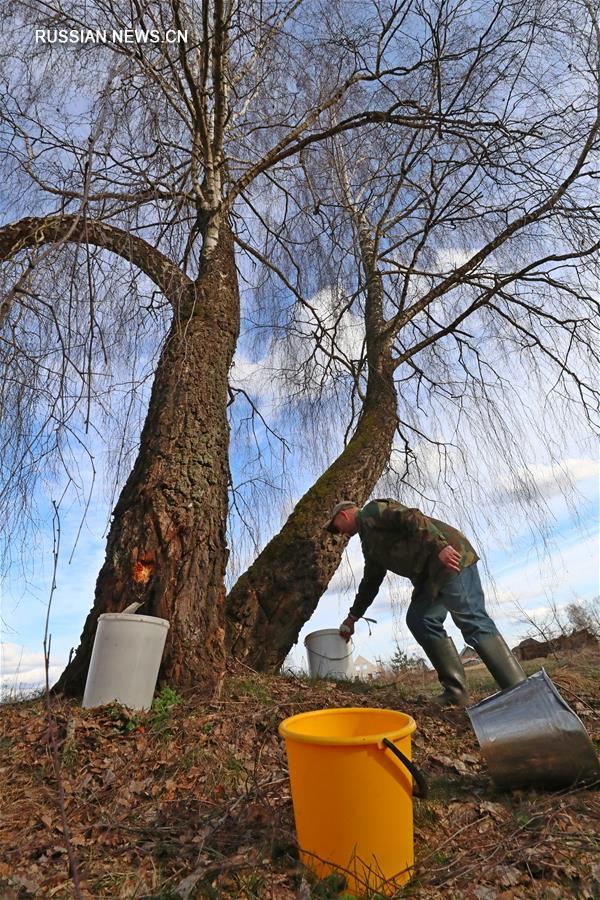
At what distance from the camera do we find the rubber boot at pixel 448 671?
12.4 feet

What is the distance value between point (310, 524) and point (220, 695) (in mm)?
1514

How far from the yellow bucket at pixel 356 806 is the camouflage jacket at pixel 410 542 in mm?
2018

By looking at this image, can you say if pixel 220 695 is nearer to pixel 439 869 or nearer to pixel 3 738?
pixel 3 738

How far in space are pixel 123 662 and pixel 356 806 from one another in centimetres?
151

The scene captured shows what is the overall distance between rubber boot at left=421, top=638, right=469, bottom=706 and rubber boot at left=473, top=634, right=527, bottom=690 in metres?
0.25

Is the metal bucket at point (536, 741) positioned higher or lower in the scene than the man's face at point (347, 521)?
lower

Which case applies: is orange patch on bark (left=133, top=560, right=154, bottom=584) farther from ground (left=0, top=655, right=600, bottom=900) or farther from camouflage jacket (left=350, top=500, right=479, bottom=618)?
camouflage jacket (left=350, top=500, right=479, bottom=618)

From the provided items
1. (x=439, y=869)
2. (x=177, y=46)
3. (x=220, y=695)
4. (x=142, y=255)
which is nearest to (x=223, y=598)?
(x=220, y=695)

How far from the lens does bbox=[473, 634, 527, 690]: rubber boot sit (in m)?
3.64

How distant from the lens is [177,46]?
12.5 ft

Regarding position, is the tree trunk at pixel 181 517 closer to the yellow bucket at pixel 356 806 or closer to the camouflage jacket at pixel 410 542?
the camouflage jacket at pixel 410 542

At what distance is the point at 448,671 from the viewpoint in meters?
3.87

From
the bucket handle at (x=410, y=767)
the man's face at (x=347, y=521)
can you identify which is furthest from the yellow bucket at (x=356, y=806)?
the man's face at (x=347, y=521)

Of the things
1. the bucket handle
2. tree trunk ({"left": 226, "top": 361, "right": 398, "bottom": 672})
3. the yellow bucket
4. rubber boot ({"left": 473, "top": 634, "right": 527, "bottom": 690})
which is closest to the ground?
the yellow bucket
